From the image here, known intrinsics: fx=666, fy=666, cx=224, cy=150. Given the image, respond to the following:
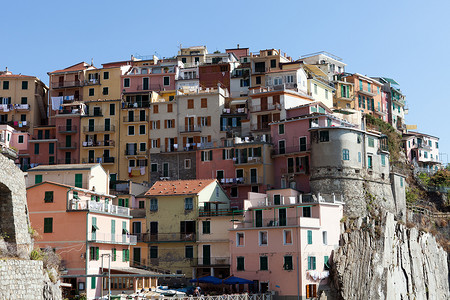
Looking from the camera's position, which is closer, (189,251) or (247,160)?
(189,251)

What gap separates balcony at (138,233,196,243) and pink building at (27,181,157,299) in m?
10.7

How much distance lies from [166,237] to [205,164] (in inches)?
492

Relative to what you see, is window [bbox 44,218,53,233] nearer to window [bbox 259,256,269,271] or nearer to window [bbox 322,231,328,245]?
window [bbox 259,256,269,271]

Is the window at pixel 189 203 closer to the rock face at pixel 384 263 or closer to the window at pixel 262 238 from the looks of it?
the window at pixel 262 238

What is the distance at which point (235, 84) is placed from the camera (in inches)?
3484

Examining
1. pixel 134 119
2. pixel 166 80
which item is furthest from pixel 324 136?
pixel 166 80

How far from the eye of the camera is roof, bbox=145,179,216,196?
2625 inches

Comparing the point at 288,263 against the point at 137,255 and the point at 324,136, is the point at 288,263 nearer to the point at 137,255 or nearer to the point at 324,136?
the point at 324,136

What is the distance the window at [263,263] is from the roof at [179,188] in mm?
11001

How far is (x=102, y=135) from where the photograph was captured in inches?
3305

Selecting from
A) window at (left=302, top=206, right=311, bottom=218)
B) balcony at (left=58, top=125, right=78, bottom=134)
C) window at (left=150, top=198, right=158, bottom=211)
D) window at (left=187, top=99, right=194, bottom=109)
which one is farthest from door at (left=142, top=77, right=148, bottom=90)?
window at (left=302, top=206, right=311, bottom=218)

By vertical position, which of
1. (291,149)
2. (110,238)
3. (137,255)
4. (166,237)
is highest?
(291,149)

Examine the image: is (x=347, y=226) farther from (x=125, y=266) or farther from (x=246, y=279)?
(x=125, y=266)

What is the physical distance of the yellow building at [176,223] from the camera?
65438 mm
